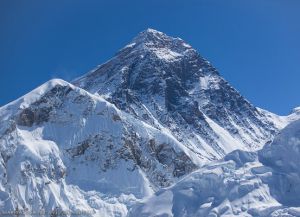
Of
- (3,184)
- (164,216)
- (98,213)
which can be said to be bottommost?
(164,216)

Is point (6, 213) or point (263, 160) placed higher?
point (6, 213)

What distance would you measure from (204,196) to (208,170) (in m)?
11.9

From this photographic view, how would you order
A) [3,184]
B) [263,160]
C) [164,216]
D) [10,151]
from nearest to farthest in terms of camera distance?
1. [164,216]
2. [263,160]
3. [3,184]
4. [10,151]

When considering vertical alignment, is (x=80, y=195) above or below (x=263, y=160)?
above

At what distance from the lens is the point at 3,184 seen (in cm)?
18675

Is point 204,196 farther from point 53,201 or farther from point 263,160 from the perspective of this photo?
point 53,201

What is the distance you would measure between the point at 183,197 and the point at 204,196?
4.93 metres

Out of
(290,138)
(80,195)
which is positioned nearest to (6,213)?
(80,195)

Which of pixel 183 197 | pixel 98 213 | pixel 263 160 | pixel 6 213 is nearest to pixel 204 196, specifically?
pixel 183 197

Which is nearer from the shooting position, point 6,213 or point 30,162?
point 6,213

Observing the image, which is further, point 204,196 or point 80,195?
point 80,195

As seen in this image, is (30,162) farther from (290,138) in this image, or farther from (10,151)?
(290,138)

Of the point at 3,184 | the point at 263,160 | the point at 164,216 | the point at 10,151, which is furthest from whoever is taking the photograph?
the point at 10,151

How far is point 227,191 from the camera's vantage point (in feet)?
550
